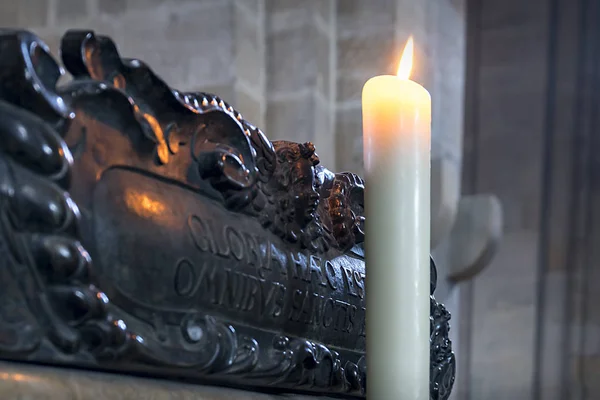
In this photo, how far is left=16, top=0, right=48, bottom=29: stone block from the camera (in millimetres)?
824

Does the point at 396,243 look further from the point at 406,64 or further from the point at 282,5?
the point at 282,5

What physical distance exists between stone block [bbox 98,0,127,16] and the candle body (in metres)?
0.59

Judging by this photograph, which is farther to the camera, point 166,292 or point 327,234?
point 327,234

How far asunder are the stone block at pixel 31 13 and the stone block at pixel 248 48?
232 mm

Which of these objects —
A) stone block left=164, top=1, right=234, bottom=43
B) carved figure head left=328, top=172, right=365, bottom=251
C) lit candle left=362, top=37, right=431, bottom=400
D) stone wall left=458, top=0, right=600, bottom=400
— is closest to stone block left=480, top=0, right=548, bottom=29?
stone wall left=458, top=0, right=600, bottom=400

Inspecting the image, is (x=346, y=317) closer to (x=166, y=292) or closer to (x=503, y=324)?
(x=166, y=292)

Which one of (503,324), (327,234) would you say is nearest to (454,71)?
(503,324)

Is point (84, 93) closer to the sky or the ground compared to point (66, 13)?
closer to the ground

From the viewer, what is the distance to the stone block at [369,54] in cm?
92

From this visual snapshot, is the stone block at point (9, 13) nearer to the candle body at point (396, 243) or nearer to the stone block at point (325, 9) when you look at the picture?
the stone block at point (325, 9)

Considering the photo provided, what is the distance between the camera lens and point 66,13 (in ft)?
2.73

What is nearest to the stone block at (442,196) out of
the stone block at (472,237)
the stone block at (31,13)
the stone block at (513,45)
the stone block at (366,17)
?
the stone block at (472,237)

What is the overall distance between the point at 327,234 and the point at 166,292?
161 millimetres

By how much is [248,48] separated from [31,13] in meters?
0.26
